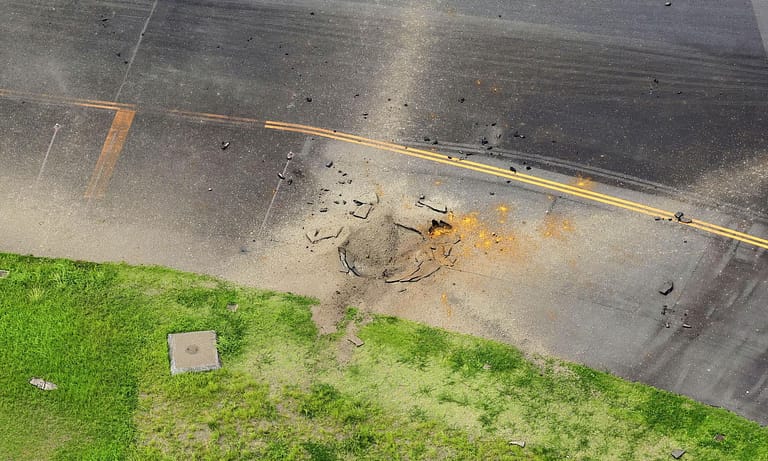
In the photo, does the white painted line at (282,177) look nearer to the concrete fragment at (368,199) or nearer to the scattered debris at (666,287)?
the concrete fragment at (368,199)

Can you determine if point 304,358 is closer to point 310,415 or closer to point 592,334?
point 310,415

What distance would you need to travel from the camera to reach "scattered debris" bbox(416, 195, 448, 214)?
1334 cm

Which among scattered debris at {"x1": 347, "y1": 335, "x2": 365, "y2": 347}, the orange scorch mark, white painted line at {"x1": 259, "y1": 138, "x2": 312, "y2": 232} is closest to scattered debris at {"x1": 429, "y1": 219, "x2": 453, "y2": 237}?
the orange scorch mark

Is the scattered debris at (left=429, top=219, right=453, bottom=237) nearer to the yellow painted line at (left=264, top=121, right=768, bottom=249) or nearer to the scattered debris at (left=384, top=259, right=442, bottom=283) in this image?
the scattered debris at (left=384, top=259, right=442, bottom=283)

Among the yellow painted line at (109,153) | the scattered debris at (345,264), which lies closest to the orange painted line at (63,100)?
the yellow painted line at (109,153)

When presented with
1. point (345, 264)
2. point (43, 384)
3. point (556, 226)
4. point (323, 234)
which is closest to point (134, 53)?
point (323, 234)

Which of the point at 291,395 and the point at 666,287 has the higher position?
the point at 666,287

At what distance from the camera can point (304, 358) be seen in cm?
1184

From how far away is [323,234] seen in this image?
13.1m

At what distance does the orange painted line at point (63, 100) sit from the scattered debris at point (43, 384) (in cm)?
533

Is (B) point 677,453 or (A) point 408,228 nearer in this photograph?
(B) point 677,453

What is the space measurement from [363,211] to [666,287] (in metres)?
4.88

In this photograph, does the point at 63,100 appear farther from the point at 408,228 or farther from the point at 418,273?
the point at 418,273

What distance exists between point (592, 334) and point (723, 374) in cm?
191
